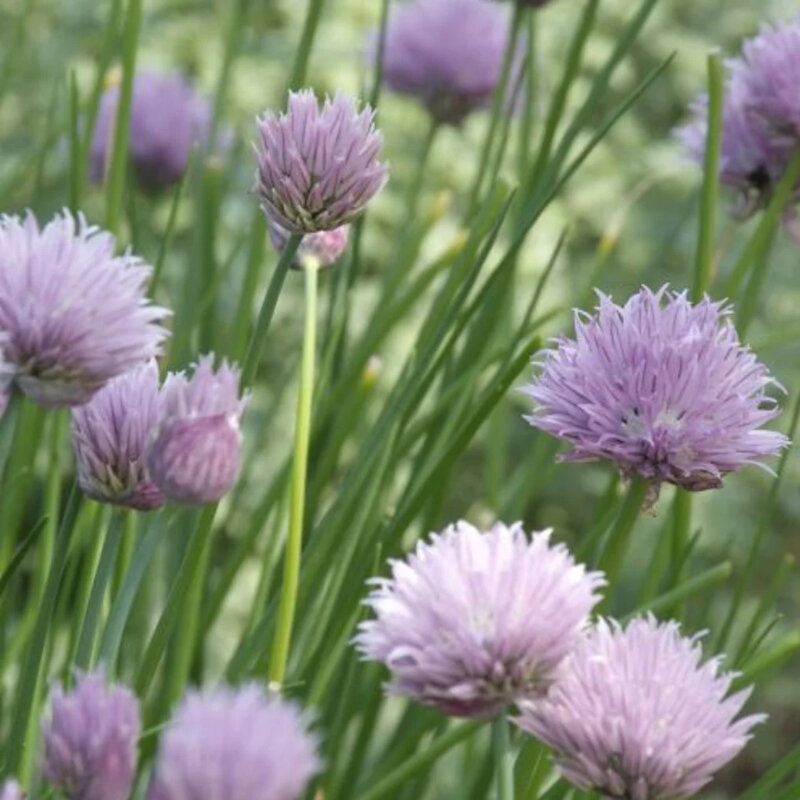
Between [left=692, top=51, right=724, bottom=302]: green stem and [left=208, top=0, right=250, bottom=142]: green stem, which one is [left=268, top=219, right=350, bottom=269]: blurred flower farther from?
[left=208, top=0, right=250, bottom=142]: green stem

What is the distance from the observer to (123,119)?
3.19ft

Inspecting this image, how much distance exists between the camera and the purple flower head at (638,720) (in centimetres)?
50

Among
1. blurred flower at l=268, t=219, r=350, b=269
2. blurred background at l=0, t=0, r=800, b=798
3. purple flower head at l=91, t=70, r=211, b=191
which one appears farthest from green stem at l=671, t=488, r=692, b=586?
blurred background at l=0, t=0, r=800, b=798

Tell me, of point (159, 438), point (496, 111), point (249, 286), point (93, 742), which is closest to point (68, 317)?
point (159, 438)

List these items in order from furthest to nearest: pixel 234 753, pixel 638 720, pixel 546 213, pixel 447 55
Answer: pixel 546 213, pixel 447 55, pixel 638 720, pixel 234 753

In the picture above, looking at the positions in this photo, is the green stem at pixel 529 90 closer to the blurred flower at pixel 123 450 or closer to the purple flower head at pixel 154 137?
the purple flower head at pixel 154 137

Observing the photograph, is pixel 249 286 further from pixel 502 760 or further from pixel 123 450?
pixel 502 760

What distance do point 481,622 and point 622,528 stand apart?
128 mm

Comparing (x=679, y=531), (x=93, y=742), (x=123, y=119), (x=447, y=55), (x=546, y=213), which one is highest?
(x=546, y=213)

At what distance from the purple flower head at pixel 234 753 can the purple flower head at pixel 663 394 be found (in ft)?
0.79

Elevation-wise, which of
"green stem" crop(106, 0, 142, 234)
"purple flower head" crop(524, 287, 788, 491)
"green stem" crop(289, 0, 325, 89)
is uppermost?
"green stem" crop(289, 0, 325, 89)

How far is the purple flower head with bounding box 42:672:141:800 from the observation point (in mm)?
433

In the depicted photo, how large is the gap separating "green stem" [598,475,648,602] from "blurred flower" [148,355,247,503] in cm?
14

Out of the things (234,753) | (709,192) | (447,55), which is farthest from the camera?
(447,55)
